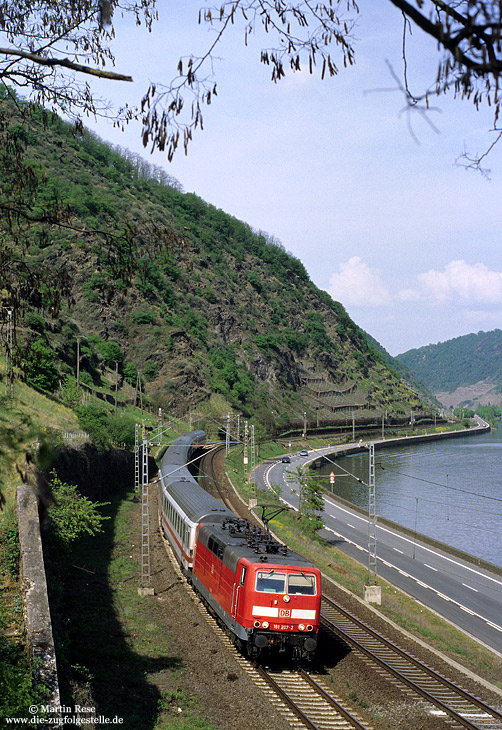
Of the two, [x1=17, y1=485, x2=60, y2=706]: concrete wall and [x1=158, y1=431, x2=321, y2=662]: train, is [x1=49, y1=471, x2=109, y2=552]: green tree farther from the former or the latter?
[x1=158, y1=431, x2=321, y2=662]: train

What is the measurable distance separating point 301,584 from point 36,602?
21.5ft

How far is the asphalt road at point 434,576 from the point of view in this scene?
31.6 metres

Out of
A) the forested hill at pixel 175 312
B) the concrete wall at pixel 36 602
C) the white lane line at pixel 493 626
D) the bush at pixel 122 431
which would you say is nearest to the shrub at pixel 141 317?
the forested hill at pixel 175 312

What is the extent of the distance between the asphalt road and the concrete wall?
20.6 meters

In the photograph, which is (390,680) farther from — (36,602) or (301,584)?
(36,602)

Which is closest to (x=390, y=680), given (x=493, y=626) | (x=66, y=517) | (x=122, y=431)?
(x=66, y=517)

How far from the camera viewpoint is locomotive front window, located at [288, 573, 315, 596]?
15781mm

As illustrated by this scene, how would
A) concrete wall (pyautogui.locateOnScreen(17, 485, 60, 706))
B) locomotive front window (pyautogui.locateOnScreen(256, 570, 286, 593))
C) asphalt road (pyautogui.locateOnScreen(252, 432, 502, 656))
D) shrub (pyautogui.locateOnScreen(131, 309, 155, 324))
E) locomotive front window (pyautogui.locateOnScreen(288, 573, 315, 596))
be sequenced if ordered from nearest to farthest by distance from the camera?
concrete wall (pyautogui.locateOnScreen(17, 485, 60, 706)) → locomotive front window (pyautogui.locateOnScreen(256, 570, 286, 593)) → locomotive front window (pyautogui.locateOnScreen(288, 573, 315, 596)) → asphalt road (pyautogui.locateOnScreen(252, 432, 502, 656)) → shrub (pyautogui.locateOnScreen(131, 309, 155, 324))

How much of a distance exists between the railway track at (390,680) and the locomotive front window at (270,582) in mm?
1935

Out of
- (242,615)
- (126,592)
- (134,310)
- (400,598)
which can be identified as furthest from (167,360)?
(242,615)

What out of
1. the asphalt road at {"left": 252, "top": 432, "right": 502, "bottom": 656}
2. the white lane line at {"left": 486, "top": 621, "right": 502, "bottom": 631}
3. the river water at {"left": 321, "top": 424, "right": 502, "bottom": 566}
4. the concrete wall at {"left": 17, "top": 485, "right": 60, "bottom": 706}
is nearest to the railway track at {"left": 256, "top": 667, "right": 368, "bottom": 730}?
the concrete wall at {"left": 17, "top": 485, "right": 60, "bottom": 706}

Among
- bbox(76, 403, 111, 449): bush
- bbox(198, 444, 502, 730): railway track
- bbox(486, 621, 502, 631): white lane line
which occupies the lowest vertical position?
bbox(486, 621, 502, 631): white lane line

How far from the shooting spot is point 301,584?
1588 centimetres

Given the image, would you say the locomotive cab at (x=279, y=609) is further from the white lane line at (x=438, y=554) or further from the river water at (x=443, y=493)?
the white lane line at (x=438, y=554)
